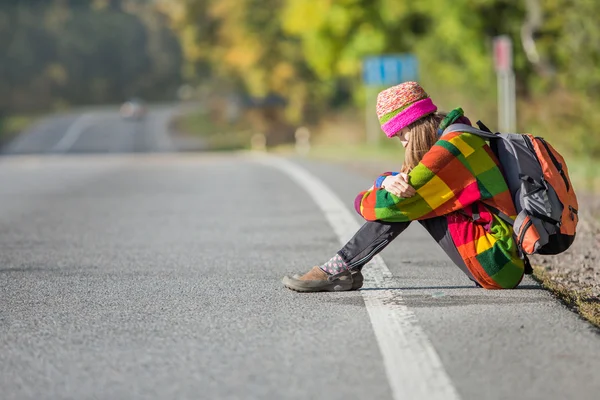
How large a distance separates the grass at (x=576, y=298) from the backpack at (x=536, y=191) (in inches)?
12.3

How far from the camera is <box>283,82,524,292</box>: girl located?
20.8ft

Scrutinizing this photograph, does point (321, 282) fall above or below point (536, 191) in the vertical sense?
below

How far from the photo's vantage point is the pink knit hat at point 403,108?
6387 millimetres

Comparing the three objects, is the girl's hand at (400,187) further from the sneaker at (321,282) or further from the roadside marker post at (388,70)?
the roadside marker post at (388,70)

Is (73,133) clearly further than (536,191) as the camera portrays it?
Yes

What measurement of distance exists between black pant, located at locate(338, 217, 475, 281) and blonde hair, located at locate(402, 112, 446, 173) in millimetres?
330

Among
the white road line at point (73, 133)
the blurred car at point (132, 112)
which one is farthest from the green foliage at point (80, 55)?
the blurred car at point (132, 112)

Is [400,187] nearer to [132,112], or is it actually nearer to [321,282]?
[321,282]

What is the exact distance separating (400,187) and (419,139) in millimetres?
332

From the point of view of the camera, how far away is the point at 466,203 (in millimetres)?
6418

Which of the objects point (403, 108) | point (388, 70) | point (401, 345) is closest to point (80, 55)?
point (388, 70)

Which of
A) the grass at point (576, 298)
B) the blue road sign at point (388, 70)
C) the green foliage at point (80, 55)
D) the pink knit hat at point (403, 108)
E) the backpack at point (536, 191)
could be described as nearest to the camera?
the grass at point (576, 298)

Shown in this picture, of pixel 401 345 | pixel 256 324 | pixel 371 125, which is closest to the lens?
pixel 401 345

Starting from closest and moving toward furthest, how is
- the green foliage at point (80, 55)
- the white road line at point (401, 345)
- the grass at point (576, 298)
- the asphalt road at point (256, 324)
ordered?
the white road line at point (401, 345)
the asphalt road at point (256, 324)
the grass at point (576, 298)
the green foliage at point (80, 55)
